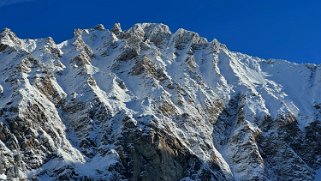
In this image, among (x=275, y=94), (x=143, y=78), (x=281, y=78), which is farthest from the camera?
(x=281, y=78)

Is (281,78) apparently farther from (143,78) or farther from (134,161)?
(134,161)

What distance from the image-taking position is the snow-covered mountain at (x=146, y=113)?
438 ft

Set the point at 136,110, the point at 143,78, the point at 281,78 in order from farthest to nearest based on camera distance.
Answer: the point at 281,78 < the point at 143,78 < the point at 136,110

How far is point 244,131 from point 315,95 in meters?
31.8

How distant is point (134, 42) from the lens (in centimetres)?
18238

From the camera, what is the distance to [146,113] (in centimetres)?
14500

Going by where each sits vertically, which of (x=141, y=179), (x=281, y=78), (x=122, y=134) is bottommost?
(x=141, y=179)

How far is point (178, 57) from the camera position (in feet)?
611

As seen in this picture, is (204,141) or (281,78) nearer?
(204,141)

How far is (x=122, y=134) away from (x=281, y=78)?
205 ft

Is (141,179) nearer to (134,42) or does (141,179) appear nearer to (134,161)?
(134,161)

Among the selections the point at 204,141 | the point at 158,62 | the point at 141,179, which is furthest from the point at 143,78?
the point at 141,179

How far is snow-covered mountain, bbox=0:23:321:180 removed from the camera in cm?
13350

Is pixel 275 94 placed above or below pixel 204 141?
above
